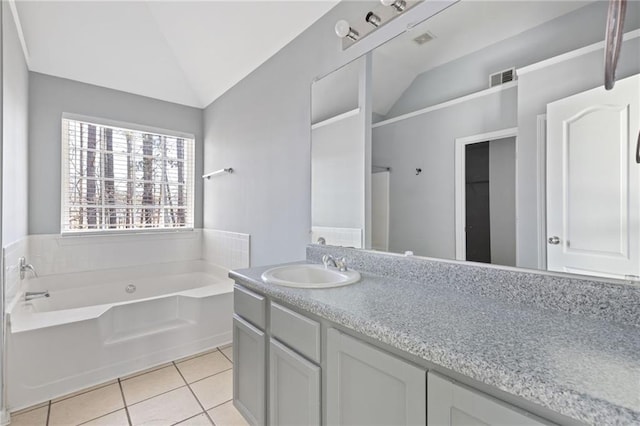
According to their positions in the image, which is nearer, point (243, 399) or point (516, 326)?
point (516, 326)

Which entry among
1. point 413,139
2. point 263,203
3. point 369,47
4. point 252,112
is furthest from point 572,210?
point 252,112

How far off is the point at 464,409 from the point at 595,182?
85 centimetres

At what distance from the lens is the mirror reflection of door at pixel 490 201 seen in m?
1.22

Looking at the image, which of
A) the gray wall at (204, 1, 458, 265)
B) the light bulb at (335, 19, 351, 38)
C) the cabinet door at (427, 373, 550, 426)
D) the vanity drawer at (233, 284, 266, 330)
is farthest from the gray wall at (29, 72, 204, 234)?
the cabinet door at (427, 373, 550, 426)

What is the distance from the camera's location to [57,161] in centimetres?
297

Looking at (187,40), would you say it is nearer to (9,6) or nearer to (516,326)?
(9,6)

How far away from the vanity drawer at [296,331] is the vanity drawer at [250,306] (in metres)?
0.10

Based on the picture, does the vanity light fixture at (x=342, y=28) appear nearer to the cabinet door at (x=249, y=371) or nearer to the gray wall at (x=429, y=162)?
the gray wall at (x=429, y=162)

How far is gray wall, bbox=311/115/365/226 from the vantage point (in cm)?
190

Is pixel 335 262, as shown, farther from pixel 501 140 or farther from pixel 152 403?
pixel 152 403

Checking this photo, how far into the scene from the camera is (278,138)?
2572 millimetres

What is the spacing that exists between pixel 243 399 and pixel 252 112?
7.74 ft

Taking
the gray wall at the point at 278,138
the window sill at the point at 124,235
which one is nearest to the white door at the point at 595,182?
the gray wall at the point at 278,138

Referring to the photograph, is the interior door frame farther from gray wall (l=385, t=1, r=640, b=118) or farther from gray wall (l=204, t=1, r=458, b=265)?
gray wall (l=204, t=1, r=458, b=265)
